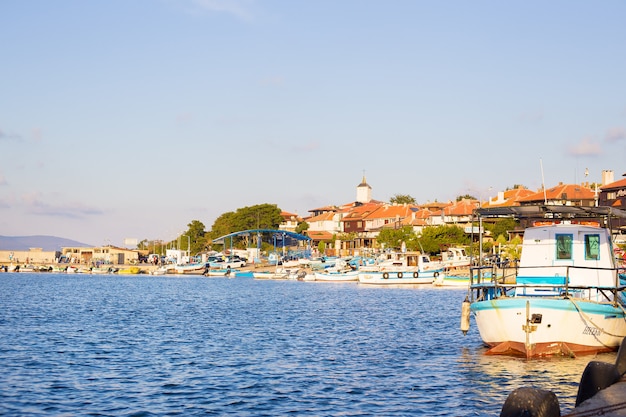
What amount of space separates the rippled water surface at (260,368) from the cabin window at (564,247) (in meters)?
5.13

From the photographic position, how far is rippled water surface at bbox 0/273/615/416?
2280 cm

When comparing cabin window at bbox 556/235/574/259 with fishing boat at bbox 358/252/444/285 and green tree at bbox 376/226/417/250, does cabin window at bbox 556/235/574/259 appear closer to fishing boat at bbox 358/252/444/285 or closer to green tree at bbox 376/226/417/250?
fishing boat at bbox 358/252/444/285

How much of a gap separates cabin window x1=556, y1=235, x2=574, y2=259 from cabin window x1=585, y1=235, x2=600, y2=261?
2.05 ft

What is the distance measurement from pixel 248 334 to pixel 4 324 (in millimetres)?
16245

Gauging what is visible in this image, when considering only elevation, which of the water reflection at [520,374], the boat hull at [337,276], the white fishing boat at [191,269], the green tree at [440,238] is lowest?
the water reflection at [520,374]

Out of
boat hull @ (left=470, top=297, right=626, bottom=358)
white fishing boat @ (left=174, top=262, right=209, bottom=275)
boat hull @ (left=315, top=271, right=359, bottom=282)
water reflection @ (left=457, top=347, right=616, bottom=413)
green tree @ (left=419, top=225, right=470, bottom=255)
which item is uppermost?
green tree @ (left=419, top=225, right=470, bottom=255)

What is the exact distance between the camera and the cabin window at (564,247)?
33812 millimetres

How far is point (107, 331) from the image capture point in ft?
146

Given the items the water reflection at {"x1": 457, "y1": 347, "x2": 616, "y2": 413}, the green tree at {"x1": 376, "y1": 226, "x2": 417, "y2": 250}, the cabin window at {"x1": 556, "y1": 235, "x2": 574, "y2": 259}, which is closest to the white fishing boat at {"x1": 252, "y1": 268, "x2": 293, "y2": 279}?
the green tree at {"x1": 376, "y1": 226, "x2": 417, "y2": 250}

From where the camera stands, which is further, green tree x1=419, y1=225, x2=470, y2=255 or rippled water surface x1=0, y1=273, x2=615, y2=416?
green tree x1=419, y1=225, x2=470, y2=255

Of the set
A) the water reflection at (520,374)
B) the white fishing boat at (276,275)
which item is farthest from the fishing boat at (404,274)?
the water reflection at (520,374)

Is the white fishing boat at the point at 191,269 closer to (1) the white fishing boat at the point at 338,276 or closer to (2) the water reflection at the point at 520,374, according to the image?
(1) the white fishing boat at the point at 338,276

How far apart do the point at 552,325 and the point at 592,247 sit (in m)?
5.93

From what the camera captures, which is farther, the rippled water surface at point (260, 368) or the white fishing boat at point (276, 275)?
the white fishing boat at point (276, 275)
